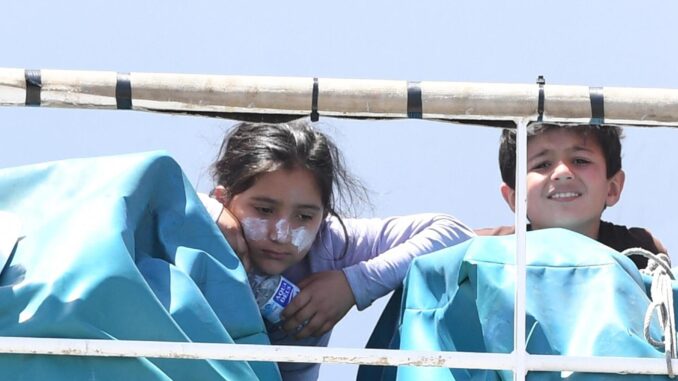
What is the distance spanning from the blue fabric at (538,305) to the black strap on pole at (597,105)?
0.26m

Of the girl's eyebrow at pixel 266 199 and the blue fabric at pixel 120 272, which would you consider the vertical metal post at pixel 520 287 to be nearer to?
the blue fabric at pixel 120 272

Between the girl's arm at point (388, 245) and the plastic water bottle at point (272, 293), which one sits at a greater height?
the girl's arm at point (388, 245)

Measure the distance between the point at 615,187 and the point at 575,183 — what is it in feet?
0.99

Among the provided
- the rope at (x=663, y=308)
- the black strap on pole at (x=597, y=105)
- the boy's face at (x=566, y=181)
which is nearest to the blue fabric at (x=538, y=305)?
the rope at (x=663, y=308)

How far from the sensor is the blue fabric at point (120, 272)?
9.56ft

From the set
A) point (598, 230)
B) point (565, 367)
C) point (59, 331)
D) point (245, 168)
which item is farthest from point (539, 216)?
point (59, 331)

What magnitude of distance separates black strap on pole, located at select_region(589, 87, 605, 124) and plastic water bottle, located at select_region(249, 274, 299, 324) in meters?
1.09

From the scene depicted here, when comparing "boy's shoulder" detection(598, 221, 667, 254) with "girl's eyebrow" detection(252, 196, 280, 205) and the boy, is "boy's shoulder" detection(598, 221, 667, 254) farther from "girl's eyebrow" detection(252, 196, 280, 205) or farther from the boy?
"girl's eyebrow" detection(252, 196, 280, 205)

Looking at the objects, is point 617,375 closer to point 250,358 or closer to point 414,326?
point 414,326

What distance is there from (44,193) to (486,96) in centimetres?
89

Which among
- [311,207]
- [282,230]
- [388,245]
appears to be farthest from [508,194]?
[282,230]

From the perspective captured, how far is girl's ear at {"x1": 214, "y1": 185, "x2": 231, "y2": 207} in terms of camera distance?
4.19 m

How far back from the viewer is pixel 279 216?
4055 mm

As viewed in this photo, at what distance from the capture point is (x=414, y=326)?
322 centimetres
